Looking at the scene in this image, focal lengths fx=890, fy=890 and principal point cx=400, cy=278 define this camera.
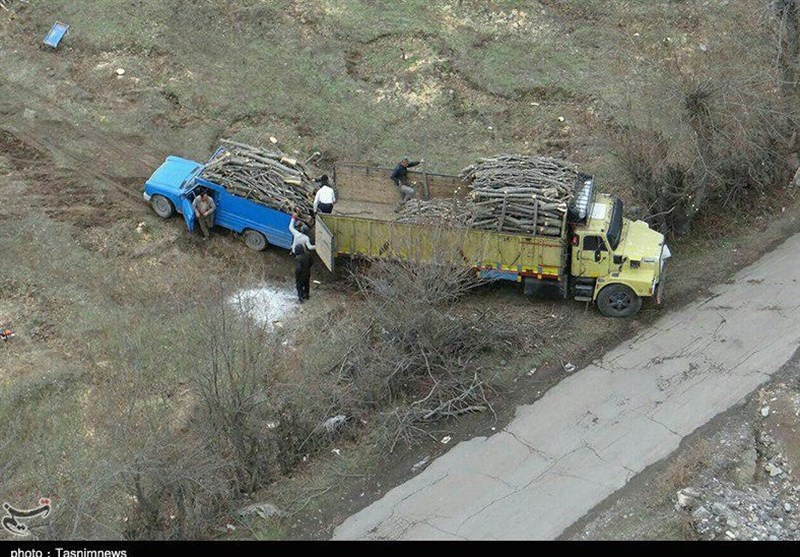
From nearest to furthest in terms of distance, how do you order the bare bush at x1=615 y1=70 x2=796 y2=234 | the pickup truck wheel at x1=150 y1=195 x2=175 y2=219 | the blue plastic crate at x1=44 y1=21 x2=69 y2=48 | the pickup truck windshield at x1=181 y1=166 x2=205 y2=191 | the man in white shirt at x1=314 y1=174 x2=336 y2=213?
the bare bush at x1=615 y1=70 x2=796 y2=234, the man in white shirt at x1=314 y1=174 x2=336 y2=213, the pickup truck windshield at x1=181 y1=166 x2=205 y2=191, the pickup truck wheel at x1=150 y1=195 x2=175 y2=219, the blue plastic crate at x1=44 y1=21 x2=69 y2=48

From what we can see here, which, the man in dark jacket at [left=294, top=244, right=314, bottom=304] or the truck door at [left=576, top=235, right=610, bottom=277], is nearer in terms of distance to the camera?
the truck door at [left=576, top=235, right=610, bottom=277]

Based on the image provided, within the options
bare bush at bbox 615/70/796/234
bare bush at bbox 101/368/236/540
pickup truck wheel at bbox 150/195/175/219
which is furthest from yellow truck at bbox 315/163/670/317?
bare bush at bbox 101/368/236/540

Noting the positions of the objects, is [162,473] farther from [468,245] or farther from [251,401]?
[468,245]

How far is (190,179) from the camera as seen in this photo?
73.5 ft

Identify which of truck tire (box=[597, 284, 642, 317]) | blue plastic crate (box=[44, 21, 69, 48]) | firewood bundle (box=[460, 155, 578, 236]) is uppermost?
blue plastic crate (box=[44, 21, 69, 48])

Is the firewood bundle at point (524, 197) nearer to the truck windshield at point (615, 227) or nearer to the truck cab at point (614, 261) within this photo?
the truck cab at point (614, 261)

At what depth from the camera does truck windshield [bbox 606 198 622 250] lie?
19672mm

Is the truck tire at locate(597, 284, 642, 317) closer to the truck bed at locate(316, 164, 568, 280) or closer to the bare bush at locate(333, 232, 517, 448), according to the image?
the truck bed at locate(316, 164, 568, 280)

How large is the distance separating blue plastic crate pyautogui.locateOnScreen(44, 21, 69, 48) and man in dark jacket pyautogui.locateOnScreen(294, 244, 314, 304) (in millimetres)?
Result: 12829

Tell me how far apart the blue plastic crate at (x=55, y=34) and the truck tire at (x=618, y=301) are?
18.8 metres

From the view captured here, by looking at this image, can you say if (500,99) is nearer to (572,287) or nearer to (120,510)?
(572,287)

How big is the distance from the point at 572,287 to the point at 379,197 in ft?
17.4

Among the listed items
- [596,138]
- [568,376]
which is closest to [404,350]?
[568,376]

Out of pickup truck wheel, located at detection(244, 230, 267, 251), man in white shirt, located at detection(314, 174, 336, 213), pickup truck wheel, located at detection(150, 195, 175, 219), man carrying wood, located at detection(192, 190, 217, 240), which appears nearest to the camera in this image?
man in white shirt, located at detection(314, 174, 336, 213)
